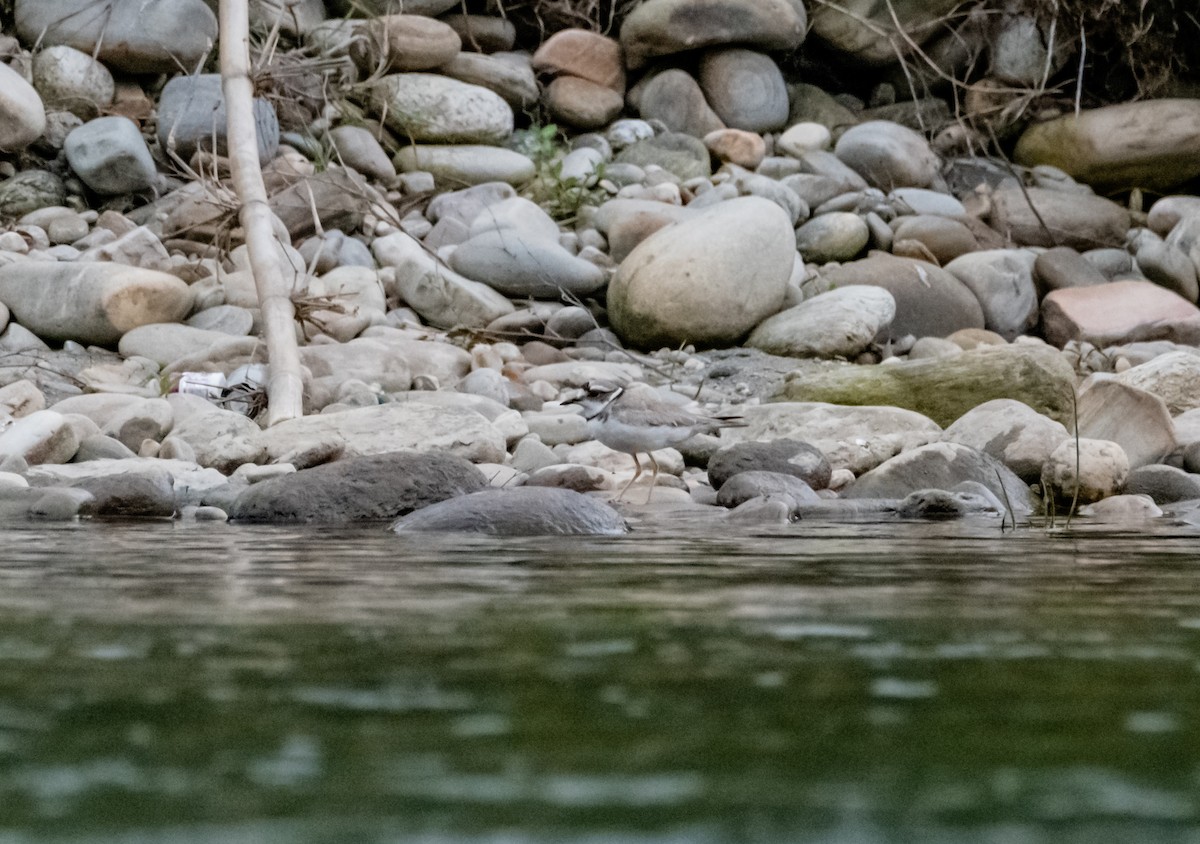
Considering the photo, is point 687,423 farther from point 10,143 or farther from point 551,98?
point 551,98

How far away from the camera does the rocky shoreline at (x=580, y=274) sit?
6188 mm

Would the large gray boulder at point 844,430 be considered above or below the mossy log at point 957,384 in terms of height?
below

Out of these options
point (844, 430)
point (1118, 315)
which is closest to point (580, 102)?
point (1118, 315)

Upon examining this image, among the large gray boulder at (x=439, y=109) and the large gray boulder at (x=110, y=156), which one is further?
the large gray boulder at (x=439, y=109)

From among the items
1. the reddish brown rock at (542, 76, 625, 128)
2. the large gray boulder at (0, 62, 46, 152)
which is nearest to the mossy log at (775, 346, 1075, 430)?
the large gray boulder at (0, 62, 46, 152)

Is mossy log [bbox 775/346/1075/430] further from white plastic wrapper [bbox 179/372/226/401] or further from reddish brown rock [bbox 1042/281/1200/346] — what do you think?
reddish brown rock [bbox 1042/281/1200/346]

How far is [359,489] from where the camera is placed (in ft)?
17.6

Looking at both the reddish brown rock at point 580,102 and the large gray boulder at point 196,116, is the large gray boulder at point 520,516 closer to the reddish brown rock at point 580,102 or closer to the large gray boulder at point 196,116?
the large gray boulder at point 196,116

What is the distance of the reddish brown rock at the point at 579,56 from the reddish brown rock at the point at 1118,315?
507cm

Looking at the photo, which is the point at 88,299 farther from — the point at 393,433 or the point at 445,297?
the point at 393,433

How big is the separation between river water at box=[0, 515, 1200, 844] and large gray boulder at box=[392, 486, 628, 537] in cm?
125

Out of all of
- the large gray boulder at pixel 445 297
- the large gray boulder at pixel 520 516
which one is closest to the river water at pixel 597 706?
the large gray boulder at pixel 520 516

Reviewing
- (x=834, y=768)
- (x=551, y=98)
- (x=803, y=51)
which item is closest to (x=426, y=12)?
(x=551, y=98)

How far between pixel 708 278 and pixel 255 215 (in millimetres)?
3385
